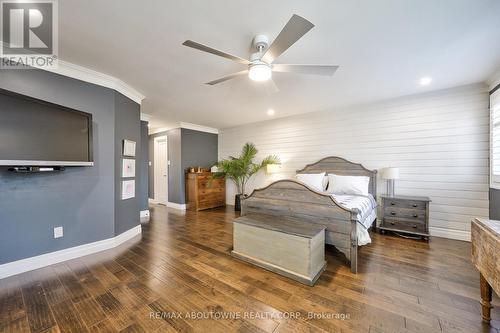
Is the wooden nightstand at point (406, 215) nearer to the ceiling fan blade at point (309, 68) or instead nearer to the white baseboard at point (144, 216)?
the ceiling fan blade at point (309, 68)

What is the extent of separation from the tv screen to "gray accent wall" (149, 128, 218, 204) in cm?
307

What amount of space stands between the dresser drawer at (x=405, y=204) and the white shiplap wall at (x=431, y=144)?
0.43 m

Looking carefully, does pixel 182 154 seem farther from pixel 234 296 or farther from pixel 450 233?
pixel 450 233

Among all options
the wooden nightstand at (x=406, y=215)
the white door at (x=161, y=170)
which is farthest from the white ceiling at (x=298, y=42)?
the white door at (x=161, y=170)

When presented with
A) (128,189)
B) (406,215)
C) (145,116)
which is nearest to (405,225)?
(406,215)

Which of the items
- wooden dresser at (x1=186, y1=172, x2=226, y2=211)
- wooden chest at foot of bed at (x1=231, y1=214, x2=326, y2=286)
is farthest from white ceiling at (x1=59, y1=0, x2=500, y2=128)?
wooden dresser at (x1=186, y1=172, x2=226, y2=211)

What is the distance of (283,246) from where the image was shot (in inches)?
86.1

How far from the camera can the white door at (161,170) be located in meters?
6.04

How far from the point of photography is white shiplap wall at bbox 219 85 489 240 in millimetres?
3076

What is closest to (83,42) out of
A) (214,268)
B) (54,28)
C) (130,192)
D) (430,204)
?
(54,28)

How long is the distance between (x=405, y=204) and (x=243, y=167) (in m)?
3.59

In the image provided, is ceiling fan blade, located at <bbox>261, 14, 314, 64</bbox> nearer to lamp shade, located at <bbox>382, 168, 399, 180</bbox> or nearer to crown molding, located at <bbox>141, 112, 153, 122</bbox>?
lamp shade, located at <bbox>382, 168, 399, 180</bbox>

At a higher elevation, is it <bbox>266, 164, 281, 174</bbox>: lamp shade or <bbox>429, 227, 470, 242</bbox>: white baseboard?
<bbox>266, 164, 281, 174</bbox>: lamp shade
